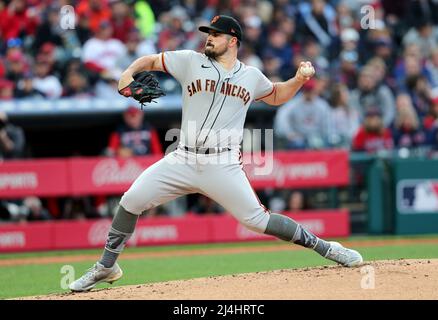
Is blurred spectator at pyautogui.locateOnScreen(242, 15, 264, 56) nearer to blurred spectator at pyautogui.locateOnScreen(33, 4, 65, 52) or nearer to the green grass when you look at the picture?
blurred spectator at pyautogui.locateOnScreen(33, 4, 65, 52)

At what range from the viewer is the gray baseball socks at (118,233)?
7.33 meters

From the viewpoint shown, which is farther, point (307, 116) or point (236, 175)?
point (307, 116)

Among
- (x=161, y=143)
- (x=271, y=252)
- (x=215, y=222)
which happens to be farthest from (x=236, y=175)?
(x=161, y=143)

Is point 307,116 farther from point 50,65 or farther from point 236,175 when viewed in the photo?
point 236,175

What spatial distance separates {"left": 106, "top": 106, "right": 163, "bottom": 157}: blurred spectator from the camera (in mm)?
13336

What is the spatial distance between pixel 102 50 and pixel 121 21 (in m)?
1.09

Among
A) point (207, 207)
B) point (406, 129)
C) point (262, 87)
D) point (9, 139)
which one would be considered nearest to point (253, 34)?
point (406, 129)

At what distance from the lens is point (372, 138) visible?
46.0ft

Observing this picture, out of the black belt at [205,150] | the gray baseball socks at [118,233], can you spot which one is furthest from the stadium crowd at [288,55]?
the black belt at [205,150]

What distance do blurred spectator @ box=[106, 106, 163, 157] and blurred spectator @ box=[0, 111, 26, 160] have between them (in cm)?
133

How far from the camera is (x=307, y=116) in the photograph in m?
14.1

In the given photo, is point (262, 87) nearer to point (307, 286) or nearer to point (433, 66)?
point (307, 286)
